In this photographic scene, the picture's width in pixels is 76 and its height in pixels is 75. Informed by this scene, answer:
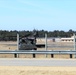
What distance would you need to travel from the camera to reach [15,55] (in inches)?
944

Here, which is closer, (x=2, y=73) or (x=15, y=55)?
(x=2, y=73)

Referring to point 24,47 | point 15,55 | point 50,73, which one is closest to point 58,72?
point 50,73

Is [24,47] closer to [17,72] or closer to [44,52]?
[44,52]

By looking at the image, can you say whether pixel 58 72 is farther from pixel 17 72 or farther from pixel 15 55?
pixel 15 55

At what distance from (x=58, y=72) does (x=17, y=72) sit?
179cm

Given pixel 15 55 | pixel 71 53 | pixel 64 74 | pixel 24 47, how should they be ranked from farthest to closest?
1. pixel 24 47
2. pixel 15 55
3. pixel 71 53
4. pixel 64 74

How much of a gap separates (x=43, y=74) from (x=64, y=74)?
0.88 m

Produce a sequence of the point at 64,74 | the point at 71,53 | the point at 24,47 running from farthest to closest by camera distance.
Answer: the point at 24,47
the point at 71,53
the point at 64,74

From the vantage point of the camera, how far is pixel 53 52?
2266 cm

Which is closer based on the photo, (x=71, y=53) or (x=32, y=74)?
(x=32, y=74)

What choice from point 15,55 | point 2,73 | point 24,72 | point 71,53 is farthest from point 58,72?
point 15,55

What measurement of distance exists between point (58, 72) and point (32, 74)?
1156 millimetres

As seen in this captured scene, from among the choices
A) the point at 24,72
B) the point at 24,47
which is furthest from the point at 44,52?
Result: the point at 24,72

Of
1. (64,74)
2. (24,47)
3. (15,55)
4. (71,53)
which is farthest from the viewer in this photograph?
(24,47)
